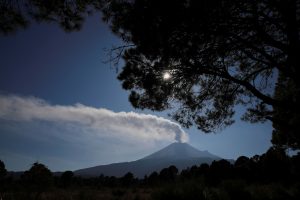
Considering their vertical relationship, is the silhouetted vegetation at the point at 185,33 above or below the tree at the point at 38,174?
above

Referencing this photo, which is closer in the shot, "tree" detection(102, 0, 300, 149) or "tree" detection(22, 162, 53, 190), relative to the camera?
"tree" detection(102, 0, 300, 149)

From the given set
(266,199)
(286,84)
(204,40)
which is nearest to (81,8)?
(204,40)

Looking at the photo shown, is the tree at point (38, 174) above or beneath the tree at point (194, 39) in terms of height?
beneath

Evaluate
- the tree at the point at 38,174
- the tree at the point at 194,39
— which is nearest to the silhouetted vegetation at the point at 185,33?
the tree at the point at 194,39

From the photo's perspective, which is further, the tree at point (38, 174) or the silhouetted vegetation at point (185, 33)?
the tree at point (38, 174)

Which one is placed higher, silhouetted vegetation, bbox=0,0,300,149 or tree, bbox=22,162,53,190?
silhouetted vegetation, bbox=0,0,300,149

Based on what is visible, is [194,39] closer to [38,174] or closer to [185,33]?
[185,33]

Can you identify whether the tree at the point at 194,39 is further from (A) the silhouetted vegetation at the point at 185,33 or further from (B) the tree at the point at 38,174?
(B) the tree at the point at 38,174

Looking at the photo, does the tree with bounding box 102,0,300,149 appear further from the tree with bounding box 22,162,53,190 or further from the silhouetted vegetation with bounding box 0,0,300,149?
the tree with bounding box 22,162,53,190

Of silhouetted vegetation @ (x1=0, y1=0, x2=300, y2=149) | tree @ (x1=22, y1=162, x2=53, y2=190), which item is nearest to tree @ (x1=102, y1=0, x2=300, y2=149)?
silhouetted vegetation @ (x1=0, y1=0, x2=300, y2=149)

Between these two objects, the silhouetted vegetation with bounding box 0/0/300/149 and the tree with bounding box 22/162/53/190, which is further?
the tree with bounding box 22/162/53/190

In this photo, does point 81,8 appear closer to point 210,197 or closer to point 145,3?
point 145,3

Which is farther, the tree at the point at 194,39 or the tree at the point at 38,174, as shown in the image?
the tree at the point at 38,174

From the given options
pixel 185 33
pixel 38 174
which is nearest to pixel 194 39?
pixel 185 33
